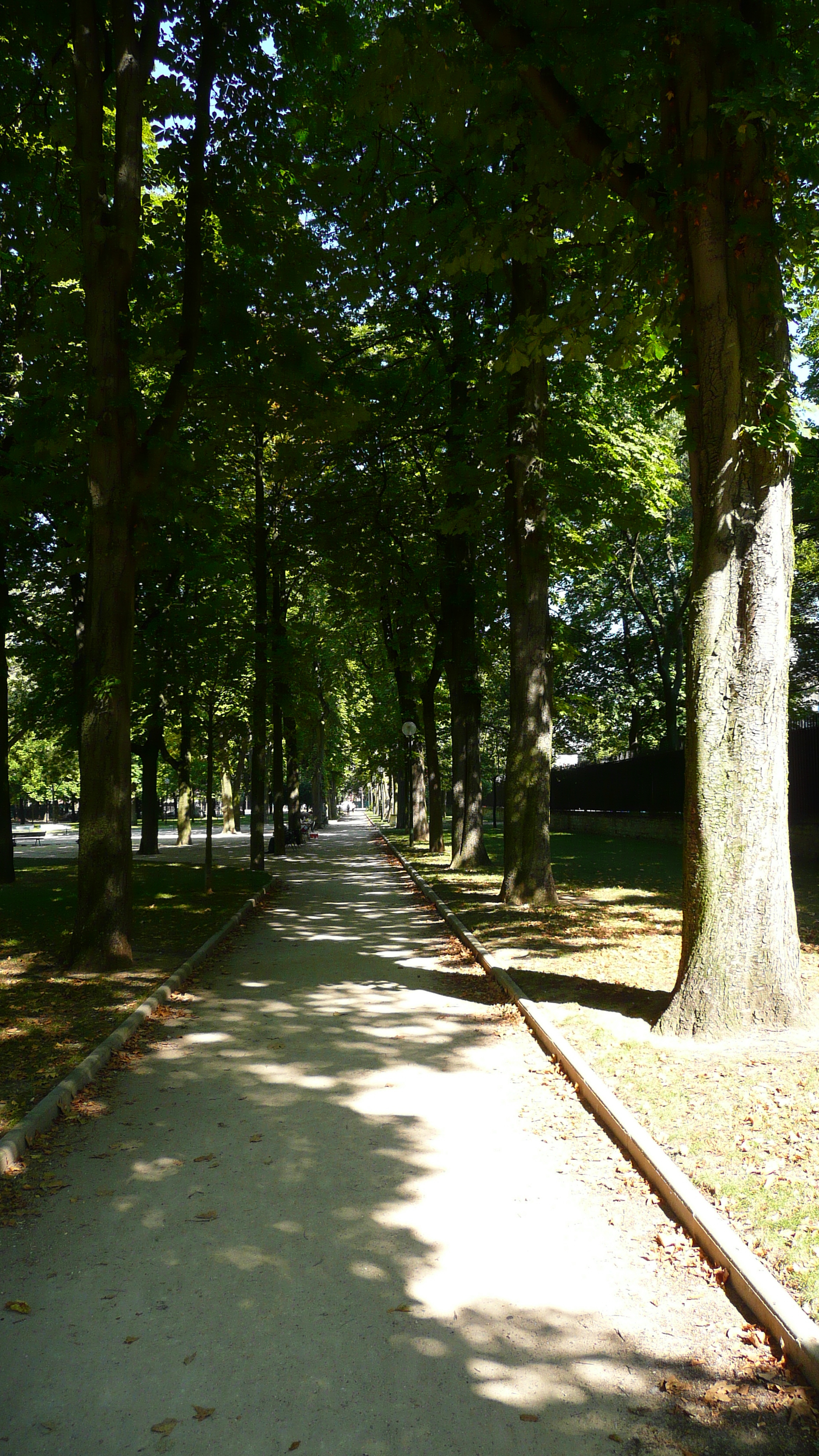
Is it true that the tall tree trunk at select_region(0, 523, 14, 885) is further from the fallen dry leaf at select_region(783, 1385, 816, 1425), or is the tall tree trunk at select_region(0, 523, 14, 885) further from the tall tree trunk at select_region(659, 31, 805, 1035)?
the fallen dry leaf at select_region(783, 1385, 816, 1425)

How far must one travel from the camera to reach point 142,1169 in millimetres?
4973

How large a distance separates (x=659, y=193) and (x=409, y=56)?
→ 243 centimetres

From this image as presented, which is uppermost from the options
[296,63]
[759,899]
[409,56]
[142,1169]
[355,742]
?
[296,63]

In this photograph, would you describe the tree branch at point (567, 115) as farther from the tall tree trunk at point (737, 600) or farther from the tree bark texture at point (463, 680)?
the tree bark texture at point (463, 680)

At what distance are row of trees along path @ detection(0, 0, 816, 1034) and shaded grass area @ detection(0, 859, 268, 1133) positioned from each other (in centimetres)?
72

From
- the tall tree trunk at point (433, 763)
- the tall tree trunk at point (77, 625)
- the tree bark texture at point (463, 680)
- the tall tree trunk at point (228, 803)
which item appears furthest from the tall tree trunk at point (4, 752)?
the tall tree trunk at point (228, 803)

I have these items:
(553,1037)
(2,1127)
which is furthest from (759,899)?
(2,1127)

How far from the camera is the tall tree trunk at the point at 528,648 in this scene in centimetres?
1386

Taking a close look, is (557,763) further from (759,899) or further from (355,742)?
(759,899)

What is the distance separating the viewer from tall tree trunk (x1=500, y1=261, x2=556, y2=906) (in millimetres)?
13859

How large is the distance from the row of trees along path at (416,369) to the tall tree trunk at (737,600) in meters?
0.02

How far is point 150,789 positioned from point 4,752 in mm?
11934

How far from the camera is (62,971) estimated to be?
31.6 feet

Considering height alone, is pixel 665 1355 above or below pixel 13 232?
below
